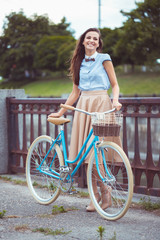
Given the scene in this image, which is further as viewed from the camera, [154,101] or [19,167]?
[19,167]

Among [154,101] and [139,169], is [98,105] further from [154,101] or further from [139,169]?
[139,169]

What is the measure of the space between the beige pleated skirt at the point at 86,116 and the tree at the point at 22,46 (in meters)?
77.0

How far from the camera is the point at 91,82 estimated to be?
5238 millimetres

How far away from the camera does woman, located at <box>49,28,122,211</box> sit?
5.19 meters

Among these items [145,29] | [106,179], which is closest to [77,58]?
[106,179]

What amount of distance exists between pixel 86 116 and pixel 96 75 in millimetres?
471

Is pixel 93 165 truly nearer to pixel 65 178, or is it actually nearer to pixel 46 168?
pixel 65 178

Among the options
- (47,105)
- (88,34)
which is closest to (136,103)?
(88,34)

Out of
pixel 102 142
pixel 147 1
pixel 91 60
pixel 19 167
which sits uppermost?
pixel 147 1

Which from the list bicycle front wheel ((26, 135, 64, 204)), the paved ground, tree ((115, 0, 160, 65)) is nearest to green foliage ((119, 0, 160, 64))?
tree ((115, 0, 160, 65))

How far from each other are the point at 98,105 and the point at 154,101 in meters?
1.03

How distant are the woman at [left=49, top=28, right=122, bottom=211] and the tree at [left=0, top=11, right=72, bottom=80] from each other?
76.8m

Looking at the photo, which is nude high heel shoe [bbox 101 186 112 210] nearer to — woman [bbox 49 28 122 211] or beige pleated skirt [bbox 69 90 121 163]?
woman [bbox 49 28 122 211]

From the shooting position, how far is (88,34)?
17.4 feet
